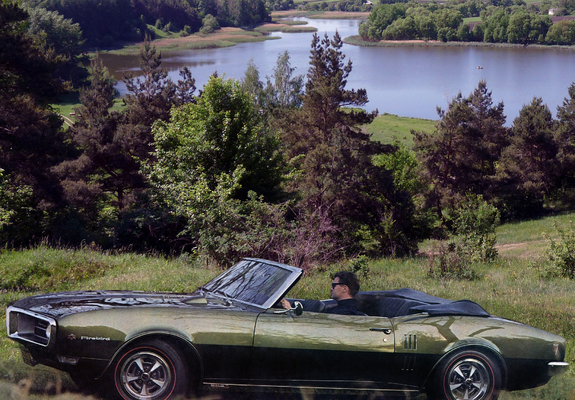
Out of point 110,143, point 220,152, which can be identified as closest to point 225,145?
point 220,152

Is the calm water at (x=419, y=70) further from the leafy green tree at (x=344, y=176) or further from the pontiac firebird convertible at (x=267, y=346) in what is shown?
the pontiac firebird convertible at (x=267, y=346)

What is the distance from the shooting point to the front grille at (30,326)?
4.01 metres

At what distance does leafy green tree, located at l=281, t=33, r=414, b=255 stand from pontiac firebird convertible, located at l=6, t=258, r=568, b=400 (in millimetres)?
18511

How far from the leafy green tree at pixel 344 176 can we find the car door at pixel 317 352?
1870 centimetres

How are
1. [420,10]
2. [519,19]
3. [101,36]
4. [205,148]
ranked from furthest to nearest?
[420,10]
[519,19]
[101,36]
[205,148]

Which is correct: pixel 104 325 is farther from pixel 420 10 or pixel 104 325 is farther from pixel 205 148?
pixel 420 10

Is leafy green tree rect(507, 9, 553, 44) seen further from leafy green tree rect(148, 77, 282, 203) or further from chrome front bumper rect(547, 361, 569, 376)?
chrome front bumper rect(547, 361, 569, 376)

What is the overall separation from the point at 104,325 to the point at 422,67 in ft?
317

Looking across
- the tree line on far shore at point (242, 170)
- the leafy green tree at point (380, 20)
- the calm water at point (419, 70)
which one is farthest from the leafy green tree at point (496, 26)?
the tree line on far shore at point (242, 170)

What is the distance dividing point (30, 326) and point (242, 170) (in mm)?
15400

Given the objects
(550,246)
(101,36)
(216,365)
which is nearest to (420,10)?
(101,36)

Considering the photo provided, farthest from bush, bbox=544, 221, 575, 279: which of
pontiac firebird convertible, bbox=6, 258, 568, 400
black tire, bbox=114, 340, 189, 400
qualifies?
black tire, bbox=114, 340, 189, 400

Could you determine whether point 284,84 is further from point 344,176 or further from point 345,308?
point 345,308

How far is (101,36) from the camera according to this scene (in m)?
90.1
